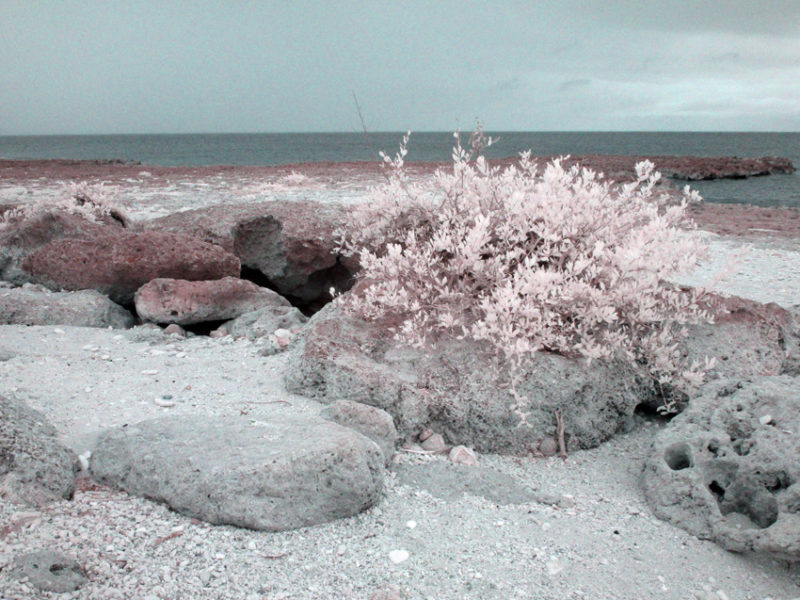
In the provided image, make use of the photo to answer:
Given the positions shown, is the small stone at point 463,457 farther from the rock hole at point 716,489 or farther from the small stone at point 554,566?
the rock hole at point 716,489

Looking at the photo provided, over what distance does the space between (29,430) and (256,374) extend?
78.3 inches

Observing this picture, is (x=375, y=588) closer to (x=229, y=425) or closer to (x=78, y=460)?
(x=229, y=425)

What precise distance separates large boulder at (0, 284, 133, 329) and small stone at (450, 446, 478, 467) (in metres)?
4.14

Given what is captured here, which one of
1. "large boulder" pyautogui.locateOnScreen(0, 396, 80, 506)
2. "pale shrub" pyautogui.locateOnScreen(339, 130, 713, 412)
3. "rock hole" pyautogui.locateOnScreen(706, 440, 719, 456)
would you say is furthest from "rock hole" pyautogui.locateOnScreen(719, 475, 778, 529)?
"large boulder" pyautogui.locateOnScreen(0, 396, 80, 506)

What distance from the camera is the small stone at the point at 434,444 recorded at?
462 centimetres

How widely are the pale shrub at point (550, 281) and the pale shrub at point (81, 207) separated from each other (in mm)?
5782

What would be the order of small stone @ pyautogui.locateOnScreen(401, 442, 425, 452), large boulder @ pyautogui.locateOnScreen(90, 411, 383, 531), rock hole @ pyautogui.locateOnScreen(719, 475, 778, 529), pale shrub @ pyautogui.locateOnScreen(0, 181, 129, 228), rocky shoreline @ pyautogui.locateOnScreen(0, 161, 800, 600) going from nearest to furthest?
rocky shoreline @ pyautogui.locateOnScreen(0, 161, 800, 600) < large boulder @ pyautogui.locateOnScreen(90, 411, 383, 531) < rock hole @ pyautogui.locateOnScreen(719, 475, 778, 529) < small stone @ pyautogui.locateOnScreen(401, 442, 425, 452) < pale shrub @ pyautogui.locateOnScreen(0, 181, 129, 228)

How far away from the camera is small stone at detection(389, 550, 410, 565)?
3.34 metres

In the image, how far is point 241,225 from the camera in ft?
28.9

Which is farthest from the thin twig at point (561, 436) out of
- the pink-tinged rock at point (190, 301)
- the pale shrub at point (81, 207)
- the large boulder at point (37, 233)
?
the pale shrub at point (81, 207)

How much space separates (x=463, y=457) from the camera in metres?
4.48

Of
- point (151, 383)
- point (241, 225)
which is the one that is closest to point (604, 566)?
point (151, 383)

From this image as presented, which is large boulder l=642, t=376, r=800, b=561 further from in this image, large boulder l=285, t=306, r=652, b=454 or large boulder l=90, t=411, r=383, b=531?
large boulder l=90, t=411, r=383, b=531

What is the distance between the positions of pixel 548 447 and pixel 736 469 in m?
1.18
